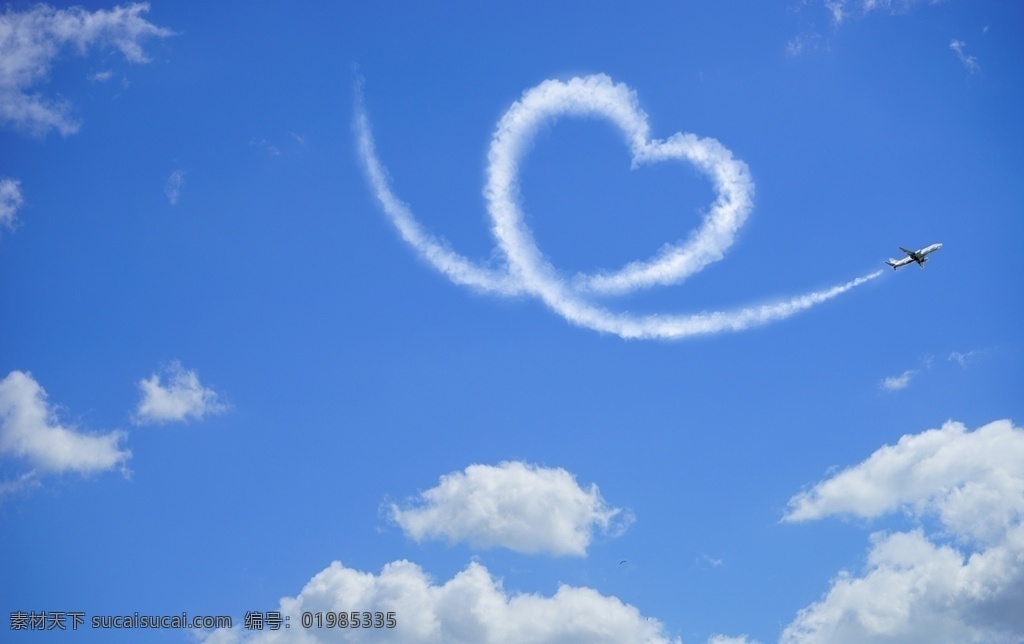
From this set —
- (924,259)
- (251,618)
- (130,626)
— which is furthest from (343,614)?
(924,259)

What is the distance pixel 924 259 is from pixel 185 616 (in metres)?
117

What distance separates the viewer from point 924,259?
488 feet

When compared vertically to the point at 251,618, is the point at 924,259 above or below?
above

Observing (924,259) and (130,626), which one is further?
(924,259)

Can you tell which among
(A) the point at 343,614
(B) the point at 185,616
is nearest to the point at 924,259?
(A) the point at 343,614

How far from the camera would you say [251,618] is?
332 ft

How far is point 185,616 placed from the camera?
96.4 m

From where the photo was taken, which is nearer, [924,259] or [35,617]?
[35,617]

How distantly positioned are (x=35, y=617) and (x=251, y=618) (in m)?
21.6

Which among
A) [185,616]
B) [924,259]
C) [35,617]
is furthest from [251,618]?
[924,259]

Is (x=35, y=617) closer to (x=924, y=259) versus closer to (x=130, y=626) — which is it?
(x=130, y=626)

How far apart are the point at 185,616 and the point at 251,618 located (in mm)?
7395

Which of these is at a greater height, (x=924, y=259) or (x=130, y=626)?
→ (x=924, y=259)

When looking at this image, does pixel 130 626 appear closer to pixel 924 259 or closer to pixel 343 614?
pixel 343 614
